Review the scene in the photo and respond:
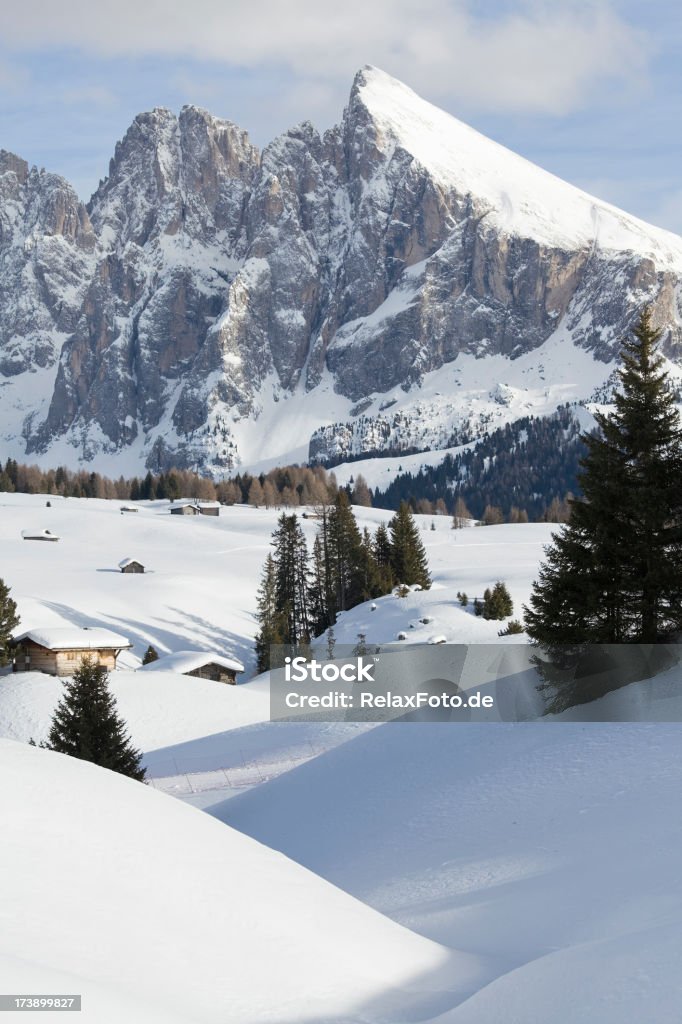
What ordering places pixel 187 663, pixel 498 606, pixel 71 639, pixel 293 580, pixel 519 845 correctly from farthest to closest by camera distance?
pixel 293 580 → pixel 498 606 → pixel 187 663 → pixel 71 639 → pixel 519 845

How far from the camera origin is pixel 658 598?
83.5 ft

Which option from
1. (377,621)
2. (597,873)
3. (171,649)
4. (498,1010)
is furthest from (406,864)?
(171,649)

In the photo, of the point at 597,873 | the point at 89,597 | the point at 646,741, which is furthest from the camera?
the point at 89,597

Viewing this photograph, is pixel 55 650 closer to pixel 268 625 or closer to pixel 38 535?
pixel 268 625

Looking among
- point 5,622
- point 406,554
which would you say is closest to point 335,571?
point 406,554

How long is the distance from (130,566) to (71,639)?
139ft

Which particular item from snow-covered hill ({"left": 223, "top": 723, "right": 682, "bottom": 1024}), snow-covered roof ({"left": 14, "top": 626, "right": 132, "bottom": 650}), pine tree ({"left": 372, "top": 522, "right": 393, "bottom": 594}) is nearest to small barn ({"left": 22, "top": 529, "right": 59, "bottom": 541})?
pine tree ({"left": 372, "top": 522, "right": 393, "bottom": 594})

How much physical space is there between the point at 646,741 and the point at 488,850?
4561mm

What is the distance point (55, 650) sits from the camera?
62.7 meters

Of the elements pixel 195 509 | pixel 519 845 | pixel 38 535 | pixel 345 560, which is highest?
pixel 195 509

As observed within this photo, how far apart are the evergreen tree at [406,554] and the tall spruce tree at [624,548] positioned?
63.6 meters

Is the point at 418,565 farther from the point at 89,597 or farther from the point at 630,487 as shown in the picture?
the point at 630,487

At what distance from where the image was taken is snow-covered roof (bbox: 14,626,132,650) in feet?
205

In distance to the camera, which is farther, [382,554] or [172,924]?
[382,554]
